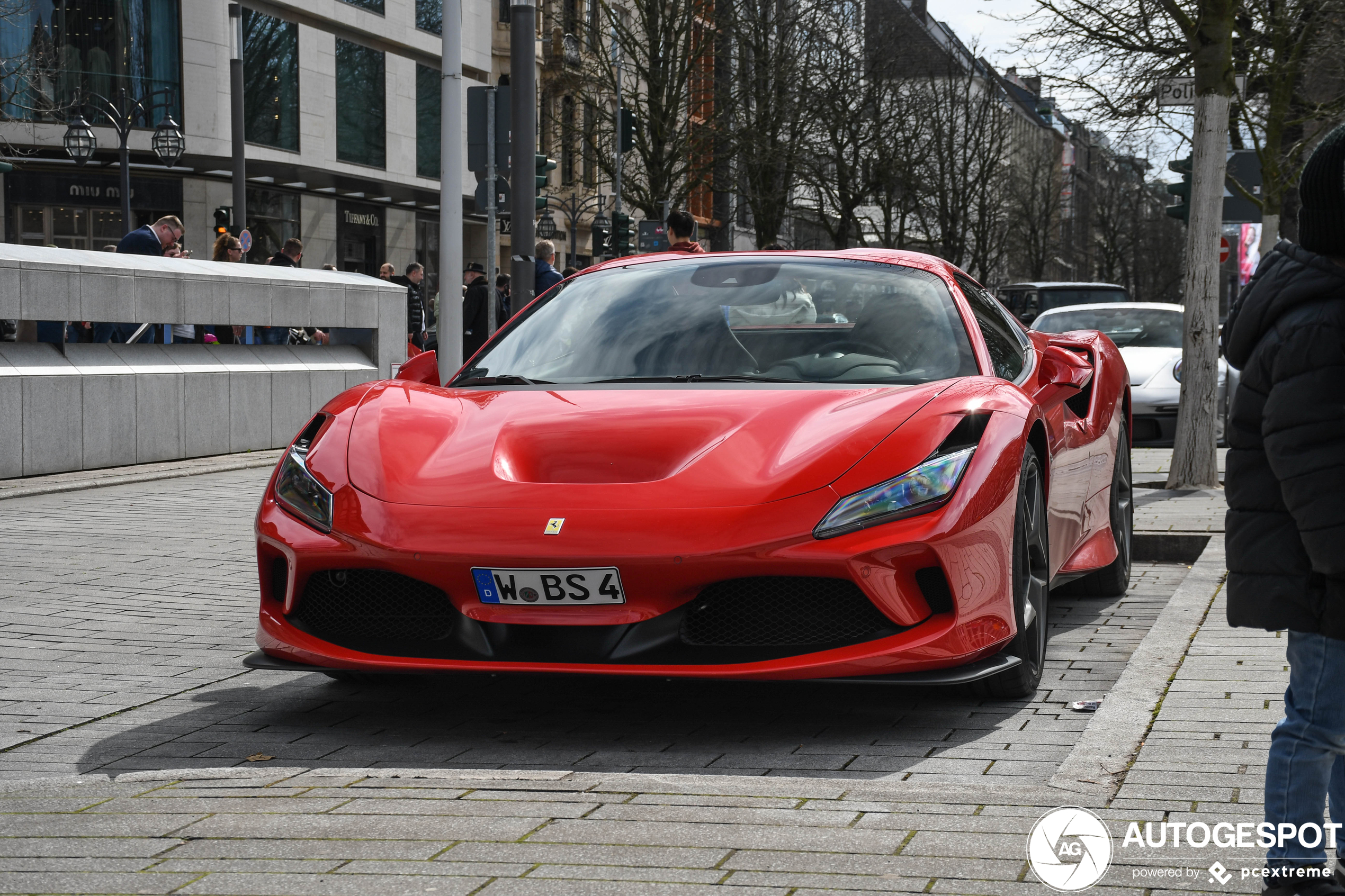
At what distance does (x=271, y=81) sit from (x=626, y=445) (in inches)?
1352

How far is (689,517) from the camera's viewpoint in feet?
14.1

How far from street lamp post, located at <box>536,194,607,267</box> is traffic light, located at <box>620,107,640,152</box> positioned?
6.50m

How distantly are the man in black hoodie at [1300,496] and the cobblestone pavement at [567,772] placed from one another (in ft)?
0.66

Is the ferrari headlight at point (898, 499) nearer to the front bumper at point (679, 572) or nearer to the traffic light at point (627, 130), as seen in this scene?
the front bumper at point (679, 572)

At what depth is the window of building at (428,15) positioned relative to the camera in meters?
42.5

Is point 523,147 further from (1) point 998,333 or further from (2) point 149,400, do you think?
(1) point 998,333

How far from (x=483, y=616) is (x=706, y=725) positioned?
28.7 inches

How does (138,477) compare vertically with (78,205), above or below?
below

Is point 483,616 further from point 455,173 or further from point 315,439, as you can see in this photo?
point 455,173

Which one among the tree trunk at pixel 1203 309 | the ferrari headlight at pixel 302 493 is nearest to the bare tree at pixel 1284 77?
the tree trunk at pixel 1203 309

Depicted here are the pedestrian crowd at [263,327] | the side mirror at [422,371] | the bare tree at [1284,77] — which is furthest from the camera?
the bare tree at [1284,77]

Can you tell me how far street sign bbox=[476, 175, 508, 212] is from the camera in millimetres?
12711

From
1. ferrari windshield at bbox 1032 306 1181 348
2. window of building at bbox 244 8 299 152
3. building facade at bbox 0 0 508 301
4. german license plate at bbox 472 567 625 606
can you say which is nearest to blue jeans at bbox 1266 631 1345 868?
german license plate at bbox 472 567 625 606

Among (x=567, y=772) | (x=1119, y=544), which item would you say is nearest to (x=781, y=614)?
(x=567, y=772)
